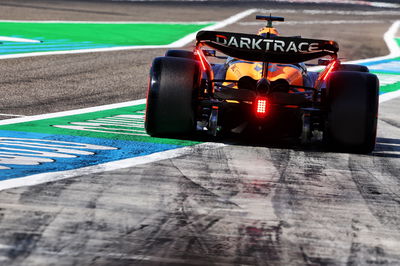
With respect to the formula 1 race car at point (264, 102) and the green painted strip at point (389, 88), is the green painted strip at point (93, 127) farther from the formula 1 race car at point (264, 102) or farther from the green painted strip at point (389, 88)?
the green painted strip at point (389, 88)

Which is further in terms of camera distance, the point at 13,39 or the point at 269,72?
the point at 13,39

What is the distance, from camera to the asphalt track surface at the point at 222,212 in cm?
585

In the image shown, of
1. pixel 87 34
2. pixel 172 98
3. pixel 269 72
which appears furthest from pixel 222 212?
pixel 87 34

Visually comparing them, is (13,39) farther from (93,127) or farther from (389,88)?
(93,127)

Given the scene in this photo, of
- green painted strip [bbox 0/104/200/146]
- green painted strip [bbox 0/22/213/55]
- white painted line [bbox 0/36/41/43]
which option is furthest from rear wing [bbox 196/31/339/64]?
white painted line [bbox 0/36/41/43]

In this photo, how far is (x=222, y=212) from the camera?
6949 mm

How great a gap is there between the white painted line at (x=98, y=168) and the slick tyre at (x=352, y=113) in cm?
122

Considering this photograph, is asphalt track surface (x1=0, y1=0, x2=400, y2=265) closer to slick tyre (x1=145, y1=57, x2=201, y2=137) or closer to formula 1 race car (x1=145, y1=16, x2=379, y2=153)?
formula 1 race car (x1=145, y1=16, x2=379, y2=153)

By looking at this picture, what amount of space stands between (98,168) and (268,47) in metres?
2.72

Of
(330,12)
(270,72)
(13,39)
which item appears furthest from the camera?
(330,12)

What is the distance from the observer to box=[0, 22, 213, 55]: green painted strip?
827 inches

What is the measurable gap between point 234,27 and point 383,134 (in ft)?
60.5

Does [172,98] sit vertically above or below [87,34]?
above

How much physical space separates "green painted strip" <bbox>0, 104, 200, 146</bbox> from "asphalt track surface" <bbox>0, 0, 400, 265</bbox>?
0.69 metres
